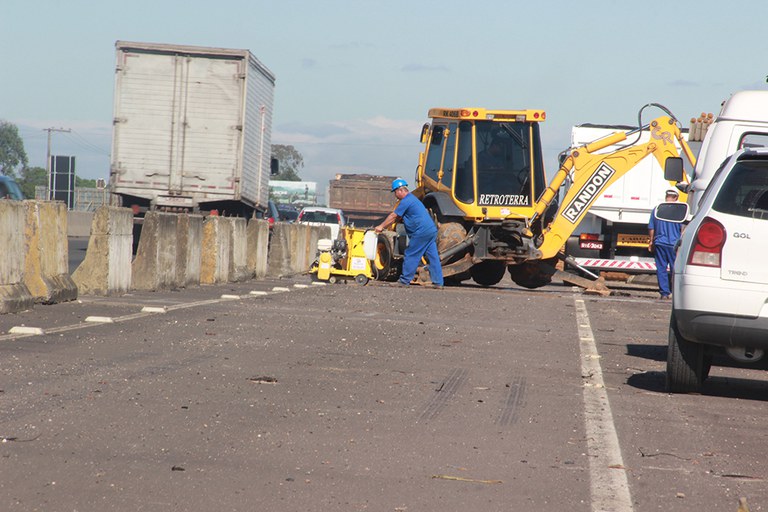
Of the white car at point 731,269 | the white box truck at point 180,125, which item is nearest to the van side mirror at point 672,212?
the white car at point 731,269

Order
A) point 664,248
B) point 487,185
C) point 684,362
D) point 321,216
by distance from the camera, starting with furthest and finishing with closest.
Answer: point 321,216
point 487,185
point 664,248
point 684,362

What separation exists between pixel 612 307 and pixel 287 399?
37.1 ft

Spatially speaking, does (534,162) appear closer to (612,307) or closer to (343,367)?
(612,307)

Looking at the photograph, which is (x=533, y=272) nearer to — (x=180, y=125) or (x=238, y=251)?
(x=238, y=251)

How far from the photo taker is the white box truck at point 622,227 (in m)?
24.8

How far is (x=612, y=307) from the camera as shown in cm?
1836

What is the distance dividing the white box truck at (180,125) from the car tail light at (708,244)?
21764 mm

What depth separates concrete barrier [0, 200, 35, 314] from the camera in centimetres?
1288

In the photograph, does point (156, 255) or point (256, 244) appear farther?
point (256, 244)

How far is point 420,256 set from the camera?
20656 millimetres

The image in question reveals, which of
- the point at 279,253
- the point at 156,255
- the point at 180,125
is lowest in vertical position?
the point at 279,253

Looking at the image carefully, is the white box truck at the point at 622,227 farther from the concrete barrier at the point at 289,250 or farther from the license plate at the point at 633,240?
the concrete barrier at the point at 289,250

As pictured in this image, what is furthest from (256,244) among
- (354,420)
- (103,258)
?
(354,420)

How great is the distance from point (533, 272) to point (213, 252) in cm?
584
